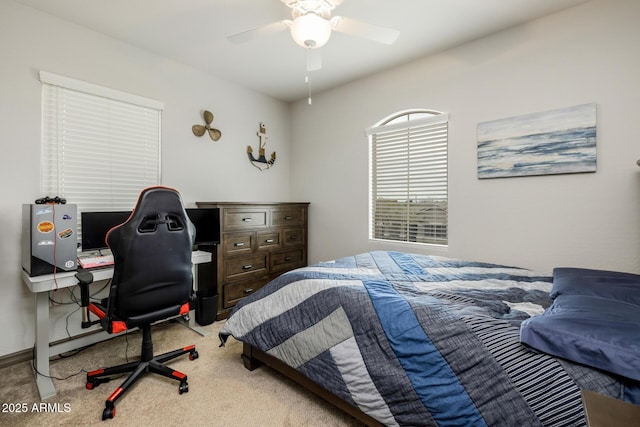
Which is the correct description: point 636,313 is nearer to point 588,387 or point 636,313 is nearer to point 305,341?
point 588,387

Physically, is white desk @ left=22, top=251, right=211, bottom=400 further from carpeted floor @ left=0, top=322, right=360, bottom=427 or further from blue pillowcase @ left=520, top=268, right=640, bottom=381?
blue pillowcase @ left=520, top=268, right=640, bottom=381

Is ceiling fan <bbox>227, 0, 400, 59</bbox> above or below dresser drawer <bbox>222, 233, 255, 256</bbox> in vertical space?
above

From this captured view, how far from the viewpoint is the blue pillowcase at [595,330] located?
923 mm

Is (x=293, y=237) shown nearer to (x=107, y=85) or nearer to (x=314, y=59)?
(x=314, y=59)

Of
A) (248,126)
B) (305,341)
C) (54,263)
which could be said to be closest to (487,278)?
(305,341)

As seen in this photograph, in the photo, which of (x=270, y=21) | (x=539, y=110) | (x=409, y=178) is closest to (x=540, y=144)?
(x=539, y=110)

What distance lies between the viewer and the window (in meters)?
2.96

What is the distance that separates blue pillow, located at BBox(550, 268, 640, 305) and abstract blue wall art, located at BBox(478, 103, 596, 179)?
0.93 meters

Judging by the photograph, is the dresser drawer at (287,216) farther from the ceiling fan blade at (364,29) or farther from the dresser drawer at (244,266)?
the ceiling fan blade at (364,29)

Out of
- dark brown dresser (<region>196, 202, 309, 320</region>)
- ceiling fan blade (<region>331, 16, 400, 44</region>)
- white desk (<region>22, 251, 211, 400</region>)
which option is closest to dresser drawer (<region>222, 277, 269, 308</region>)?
dark brown dresser (<region>196, 202, 309, 320</region>)

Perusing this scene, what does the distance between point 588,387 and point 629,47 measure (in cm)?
243

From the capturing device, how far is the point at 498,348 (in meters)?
1.14

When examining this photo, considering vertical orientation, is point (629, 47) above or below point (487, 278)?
above

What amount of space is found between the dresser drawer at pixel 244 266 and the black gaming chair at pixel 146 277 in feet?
3.42
